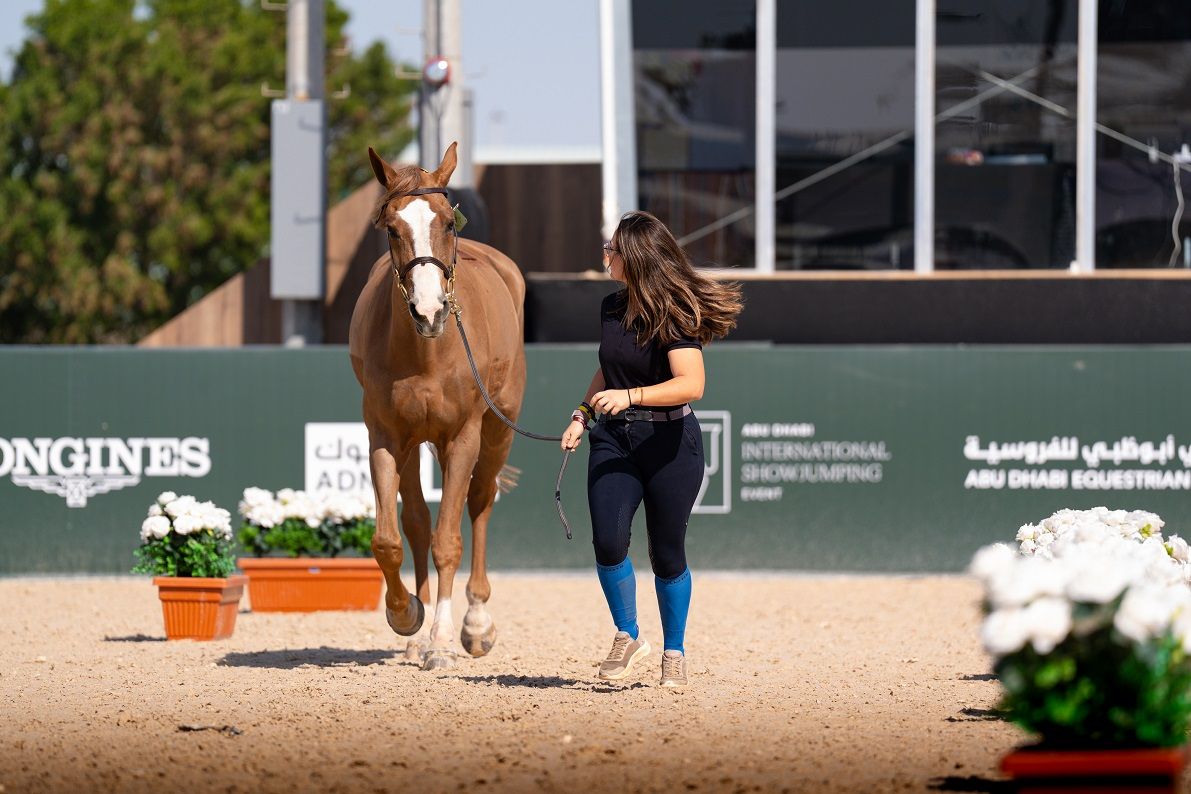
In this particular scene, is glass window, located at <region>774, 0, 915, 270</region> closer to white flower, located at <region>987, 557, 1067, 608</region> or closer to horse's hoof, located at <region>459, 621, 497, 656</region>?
horse's hoof, located at <region>459, 621, 497, 656</region>

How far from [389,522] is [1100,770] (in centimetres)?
422

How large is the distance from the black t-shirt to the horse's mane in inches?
45.0

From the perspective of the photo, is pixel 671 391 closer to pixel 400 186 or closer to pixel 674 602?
pixel 674 602

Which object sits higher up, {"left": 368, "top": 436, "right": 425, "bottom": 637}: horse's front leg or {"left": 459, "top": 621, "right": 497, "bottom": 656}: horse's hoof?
{"left": 368, "top": 436, "right": 425, "bottom": 637}: horse's front leg

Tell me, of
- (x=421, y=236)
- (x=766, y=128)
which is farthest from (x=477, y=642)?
(x=766, y=128)

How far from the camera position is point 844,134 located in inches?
674

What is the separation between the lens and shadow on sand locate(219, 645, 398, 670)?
8445 millimetres

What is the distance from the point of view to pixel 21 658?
885 centimetres

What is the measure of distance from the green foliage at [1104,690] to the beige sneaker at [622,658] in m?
2.99

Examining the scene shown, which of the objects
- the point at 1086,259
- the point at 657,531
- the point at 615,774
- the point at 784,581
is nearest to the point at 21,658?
the point at 657,531

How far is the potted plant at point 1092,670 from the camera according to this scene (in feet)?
14.0

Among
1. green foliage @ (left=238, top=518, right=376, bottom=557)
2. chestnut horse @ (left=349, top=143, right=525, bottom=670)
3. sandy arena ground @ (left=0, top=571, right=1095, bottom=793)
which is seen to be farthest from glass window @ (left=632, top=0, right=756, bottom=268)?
chestnut horse @ (left=349, top=143, right=525, bottom=670)

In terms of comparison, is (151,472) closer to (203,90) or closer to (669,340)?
(669,340)

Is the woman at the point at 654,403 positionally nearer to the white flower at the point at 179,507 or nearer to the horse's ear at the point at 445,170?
the horse's ear at the point at 445,170
